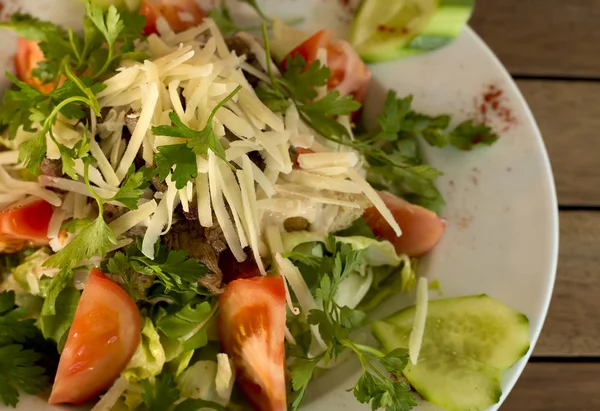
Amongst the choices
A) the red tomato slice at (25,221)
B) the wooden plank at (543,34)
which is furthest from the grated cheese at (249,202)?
the wooden plank at (543,34)

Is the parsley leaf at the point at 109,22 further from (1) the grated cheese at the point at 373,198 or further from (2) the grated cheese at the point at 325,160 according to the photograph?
(1) the grated cheese at the point at 373,198

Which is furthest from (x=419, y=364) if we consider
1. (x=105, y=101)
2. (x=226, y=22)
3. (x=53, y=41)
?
(x=53, y=41)

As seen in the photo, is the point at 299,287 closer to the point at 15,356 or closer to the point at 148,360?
the point at 148,360

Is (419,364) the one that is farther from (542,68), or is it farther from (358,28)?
(542,68)

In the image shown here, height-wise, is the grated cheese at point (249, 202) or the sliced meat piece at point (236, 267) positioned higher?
the grated cheese at point (249, 202)

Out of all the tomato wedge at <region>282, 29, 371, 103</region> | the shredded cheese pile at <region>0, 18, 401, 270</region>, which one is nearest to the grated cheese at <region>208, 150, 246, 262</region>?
the shredded cheese pile at <region>0, 18, 401, 270</region>
